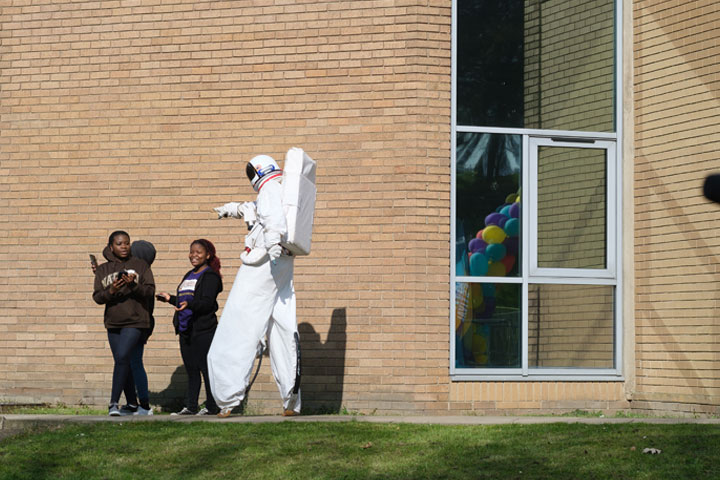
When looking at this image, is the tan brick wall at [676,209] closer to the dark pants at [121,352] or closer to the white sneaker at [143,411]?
the white sneaker at [143,411]

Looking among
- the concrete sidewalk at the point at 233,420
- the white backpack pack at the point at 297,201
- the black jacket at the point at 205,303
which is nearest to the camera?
the concrete sidewalk at the point at 233,420

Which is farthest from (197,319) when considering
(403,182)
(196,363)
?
(403,182)

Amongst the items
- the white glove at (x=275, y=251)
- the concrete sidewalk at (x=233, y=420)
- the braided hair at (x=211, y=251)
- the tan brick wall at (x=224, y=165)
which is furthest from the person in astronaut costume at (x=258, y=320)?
the tan brick wall at (x=224, y=165)

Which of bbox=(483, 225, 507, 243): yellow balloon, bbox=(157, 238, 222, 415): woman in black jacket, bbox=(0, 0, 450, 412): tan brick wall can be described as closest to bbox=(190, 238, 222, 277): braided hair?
bbox=(157, 238, 222, 415): woman in black jacket

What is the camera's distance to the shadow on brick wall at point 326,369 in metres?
10.9

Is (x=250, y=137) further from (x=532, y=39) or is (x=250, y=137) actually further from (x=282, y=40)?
(x=532, y=39)

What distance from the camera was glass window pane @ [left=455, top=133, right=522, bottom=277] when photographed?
36.8 feet

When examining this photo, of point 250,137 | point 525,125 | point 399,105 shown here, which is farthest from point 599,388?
point 250,137

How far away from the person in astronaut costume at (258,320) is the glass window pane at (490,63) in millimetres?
2676

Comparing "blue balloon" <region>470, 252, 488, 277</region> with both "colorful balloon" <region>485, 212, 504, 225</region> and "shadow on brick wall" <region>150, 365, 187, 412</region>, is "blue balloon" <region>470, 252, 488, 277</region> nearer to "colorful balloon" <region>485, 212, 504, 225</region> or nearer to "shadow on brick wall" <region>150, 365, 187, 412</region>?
"colorful balloon" <region>485, 212, 504, 225</region>

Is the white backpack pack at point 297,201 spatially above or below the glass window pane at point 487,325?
above

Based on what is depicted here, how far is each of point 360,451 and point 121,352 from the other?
122 inches

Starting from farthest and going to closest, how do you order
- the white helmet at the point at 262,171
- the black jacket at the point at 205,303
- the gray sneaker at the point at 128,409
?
the gray sneaker at the point at 128,409 < the black jacket at the point at 205,303 < the white helmet at the point at 262,171

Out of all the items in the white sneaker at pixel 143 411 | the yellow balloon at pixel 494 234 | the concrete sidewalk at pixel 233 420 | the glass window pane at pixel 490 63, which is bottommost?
the white sneaker at pixel 143 411
